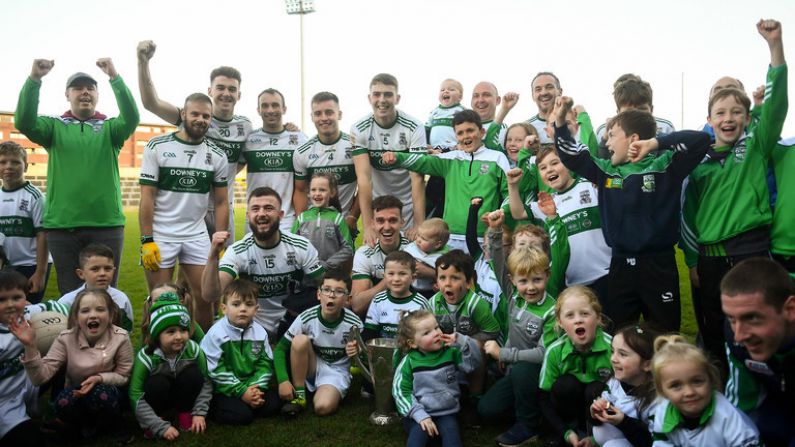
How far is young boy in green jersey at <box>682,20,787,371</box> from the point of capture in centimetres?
387

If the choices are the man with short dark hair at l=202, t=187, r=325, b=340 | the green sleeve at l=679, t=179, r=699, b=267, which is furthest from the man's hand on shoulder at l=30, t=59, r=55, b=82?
the green sleeve at l=679, t=179, r=699, b=267

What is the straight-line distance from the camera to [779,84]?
3.85 meters

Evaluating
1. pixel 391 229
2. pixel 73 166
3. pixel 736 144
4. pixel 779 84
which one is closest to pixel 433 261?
pixel 391 229

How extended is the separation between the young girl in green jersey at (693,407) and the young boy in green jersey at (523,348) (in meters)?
0.98

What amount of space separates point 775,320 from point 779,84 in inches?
74.5

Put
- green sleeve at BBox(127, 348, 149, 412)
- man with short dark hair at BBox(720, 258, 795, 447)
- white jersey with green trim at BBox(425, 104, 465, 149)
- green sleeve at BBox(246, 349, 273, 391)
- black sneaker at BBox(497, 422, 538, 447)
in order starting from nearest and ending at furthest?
man with short dark hair at BBox(720, 258, 795, 447) → black sneaker at BBox(497, 422, 538, 447) → green sleeve at BBox(127, 348, 149, 412) → green sleeve at BBox(246, 349, 273, 391) → white jersey with green trim at BBox(425, 104, 465, 149)

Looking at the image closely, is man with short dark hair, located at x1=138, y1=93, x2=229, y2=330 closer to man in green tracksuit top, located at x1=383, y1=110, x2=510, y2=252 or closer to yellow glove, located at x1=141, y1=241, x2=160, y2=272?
yellow glove, located at x1=141, y1=241, x2=160, y2=272

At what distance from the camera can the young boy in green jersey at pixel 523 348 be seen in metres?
3.82

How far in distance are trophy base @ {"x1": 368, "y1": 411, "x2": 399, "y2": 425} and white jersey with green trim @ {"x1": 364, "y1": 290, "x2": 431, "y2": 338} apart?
2.06 feet

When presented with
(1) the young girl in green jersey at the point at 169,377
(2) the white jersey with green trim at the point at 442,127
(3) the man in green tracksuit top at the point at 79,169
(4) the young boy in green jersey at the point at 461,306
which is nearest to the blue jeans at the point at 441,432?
(4) the young boy in green jersey at the point at 461,306

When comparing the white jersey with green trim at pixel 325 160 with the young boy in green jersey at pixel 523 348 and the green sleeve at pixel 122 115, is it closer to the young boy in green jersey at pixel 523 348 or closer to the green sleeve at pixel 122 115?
the green sleeve at pixel 122 115

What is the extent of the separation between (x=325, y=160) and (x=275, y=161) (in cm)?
56

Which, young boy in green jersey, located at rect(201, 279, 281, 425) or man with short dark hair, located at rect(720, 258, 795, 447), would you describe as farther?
young boy in green jersey, located at rect(201, 279, 281, 425)

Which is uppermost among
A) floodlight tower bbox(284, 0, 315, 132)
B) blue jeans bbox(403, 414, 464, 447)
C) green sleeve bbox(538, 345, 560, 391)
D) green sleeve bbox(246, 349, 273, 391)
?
floodlight tower bbox(284, 0, 315, 132)
